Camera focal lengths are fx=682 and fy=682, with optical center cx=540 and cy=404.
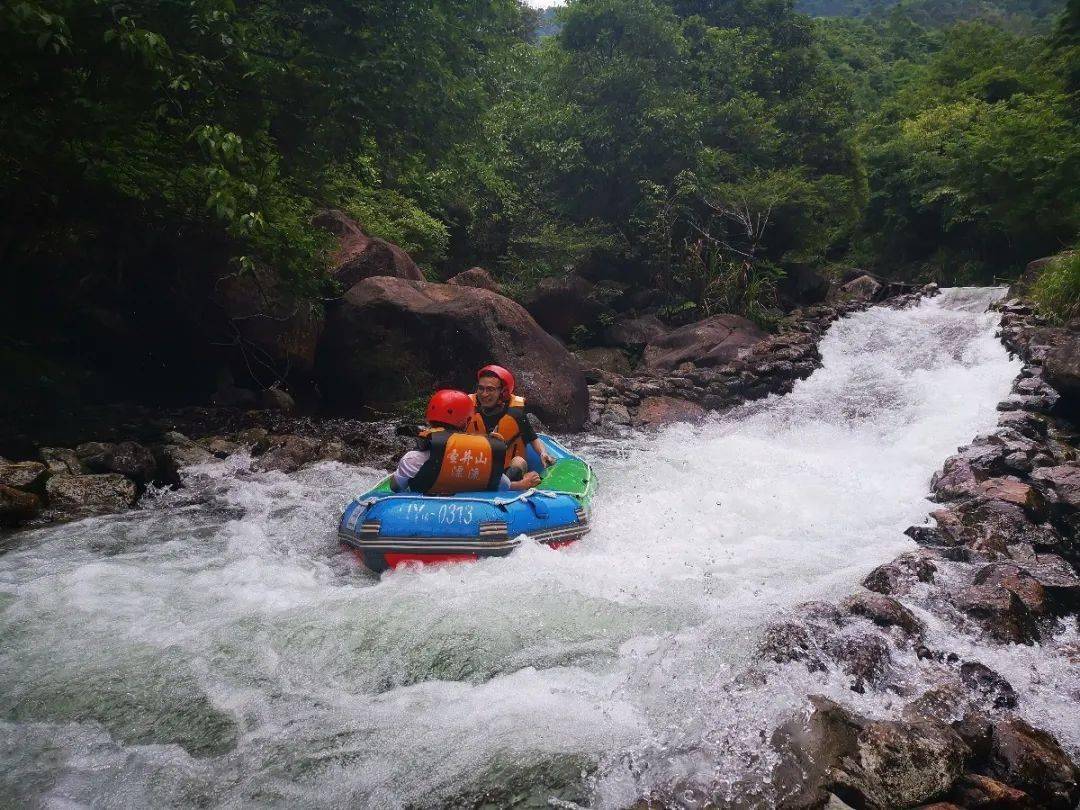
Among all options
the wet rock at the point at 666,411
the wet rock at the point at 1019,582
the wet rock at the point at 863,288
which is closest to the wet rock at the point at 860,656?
the wet rock at the point at 1019,582

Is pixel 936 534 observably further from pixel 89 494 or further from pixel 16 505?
pixel 16 505

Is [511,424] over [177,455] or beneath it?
over

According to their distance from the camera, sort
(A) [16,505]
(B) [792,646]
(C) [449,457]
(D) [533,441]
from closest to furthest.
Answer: (B) [792,646] → (C) [449,457] → (A) [16,505] → (D) [533,441]

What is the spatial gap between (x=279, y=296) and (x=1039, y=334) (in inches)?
419

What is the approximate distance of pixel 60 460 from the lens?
634cm

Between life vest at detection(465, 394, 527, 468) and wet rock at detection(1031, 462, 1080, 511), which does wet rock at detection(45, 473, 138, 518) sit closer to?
life vest at detection(465, 394, 527, 468)

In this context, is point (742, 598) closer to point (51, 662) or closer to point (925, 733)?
point (925, 733)

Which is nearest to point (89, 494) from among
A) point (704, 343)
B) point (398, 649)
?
point (398, 649)

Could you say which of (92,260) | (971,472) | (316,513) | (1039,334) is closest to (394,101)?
(92,260)

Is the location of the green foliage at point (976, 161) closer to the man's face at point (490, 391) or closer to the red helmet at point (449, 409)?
the man's face at point (490, 391)

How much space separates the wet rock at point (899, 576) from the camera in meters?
4.26

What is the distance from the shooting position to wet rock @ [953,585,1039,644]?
3705mm

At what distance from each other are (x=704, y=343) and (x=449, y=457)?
8383 mm

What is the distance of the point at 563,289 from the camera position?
13.9 metres
